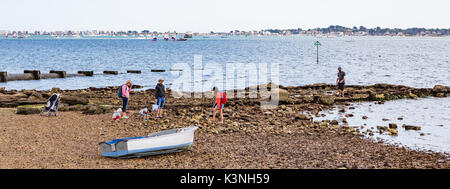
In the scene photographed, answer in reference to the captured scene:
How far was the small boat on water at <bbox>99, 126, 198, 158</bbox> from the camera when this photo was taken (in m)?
15.4

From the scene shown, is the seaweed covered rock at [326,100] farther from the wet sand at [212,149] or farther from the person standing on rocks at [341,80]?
the wet sand at [212,149]

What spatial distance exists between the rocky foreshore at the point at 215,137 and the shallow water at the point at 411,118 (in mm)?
1075

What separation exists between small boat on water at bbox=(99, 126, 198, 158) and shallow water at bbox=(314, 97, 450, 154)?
910 cm

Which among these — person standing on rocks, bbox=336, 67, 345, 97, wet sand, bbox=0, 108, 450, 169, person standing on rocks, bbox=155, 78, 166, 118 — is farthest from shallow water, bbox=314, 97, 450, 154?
person standing on rocks, bbox=155, 78, 166, 118

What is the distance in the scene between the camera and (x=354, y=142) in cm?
1962

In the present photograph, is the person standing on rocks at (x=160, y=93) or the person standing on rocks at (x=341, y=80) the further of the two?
the person standing on rocks at (x=341, y=80)

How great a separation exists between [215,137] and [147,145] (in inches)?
184

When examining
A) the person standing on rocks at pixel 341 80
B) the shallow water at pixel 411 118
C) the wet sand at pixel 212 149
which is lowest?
the shallow water at pixel 411 118

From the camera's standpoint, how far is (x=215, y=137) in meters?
19.7

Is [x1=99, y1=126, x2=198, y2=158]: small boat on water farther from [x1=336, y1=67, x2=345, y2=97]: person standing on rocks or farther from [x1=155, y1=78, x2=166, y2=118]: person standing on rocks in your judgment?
[x1=336, y1=67, x2=345, y2=97]: person standing on rocks

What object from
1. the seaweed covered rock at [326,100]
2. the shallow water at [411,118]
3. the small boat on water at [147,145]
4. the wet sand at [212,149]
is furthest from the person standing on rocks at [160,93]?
the seaweed covered rock at [326,100]

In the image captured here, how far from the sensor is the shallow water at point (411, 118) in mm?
20219

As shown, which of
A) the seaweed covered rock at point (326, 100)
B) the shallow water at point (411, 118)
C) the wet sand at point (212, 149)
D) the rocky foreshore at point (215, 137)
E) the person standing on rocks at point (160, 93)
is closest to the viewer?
the wet sand at point (212, 149)
